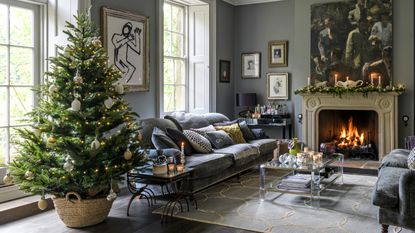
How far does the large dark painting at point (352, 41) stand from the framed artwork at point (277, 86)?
25.9 inches

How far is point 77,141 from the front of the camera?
3.82 meters

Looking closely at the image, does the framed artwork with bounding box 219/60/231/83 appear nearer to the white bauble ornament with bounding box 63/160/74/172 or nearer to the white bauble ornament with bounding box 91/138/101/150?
the white bauble ornament with bounding box 91/138/101/150

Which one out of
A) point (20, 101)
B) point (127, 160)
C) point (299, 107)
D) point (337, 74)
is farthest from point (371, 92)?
point (20, 101)

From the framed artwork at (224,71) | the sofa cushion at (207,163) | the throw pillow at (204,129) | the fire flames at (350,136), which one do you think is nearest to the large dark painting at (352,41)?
the fire flames at (350,136)

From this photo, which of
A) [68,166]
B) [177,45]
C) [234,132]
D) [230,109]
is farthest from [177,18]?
[68,166]

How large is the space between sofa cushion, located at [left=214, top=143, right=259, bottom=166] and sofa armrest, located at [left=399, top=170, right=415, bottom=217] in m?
2.57

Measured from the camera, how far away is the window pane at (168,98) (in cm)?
731

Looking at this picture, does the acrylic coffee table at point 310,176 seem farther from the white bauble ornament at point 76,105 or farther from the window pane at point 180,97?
the window pane at point 180,97

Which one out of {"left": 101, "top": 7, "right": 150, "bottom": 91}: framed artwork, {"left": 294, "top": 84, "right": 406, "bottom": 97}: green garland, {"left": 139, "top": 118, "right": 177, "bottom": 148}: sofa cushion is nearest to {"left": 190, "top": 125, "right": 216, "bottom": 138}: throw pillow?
{"left": 139, "top": 118, "right": 177, "bottom": 148}: sofa cushion

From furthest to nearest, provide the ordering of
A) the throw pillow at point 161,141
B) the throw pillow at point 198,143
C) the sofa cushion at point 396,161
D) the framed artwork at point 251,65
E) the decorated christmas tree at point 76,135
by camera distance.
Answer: the framed artwork at point 251,65, the throw pillow at point 198,143, the throw pillow at point 161,141, the sofa cushion at point 396,161, the decorated christmas tree at point 76,135

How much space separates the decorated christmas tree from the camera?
12.5ft

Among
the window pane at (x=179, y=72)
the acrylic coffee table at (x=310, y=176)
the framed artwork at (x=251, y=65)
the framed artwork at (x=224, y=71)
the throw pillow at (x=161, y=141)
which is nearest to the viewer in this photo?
the acrylic coffee table at (x=310, y=176)

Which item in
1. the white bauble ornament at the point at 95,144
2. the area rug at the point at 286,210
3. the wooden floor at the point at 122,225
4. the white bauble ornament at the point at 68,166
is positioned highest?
the white bauble ornament at the point at 95,144

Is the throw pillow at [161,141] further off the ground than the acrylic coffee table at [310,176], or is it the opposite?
the throw pillow at [161,141]
